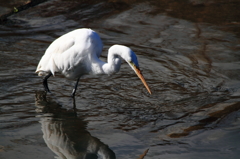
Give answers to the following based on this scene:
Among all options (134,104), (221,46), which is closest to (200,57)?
(221,46)

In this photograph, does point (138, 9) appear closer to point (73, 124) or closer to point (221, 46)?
point (221, 46)

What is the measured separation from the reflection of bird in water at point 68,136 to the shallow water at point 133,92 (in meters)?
0.01

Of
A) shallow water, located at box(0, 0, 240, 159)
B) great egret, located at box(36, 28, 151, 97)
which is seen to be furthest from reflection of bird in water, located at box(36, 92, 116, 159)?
great egret, located at box(36, 28, 151, 97)

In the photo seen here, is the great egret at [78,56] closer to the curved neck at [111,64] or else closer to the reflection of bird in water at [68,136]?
the curved neck at [111,64]

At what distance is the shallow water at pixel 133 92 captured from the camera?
391cm

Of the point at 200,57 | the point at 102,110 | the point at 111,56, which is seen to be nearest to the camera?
the point at 111,56

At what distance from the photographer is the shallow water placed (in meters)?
3.91

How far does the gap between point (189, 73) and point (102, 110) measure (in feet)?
6.14

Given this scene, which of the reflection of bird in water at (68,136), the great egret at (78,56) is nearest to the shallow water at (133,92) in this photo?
the reflection of bird in water at (68,136)

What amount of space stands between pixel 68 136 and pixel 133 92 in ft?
4.60

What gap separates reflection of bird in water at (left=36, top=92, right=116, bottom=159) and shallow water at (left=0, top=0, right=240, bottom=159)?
11mm

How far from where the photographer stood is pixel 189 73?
5.80 meters

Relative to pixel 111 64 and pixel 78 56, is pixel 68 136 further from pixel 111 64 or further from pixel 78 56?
pixel 78 56

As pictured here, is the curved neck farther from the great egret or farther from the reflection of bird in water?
the reflection of bird in water
